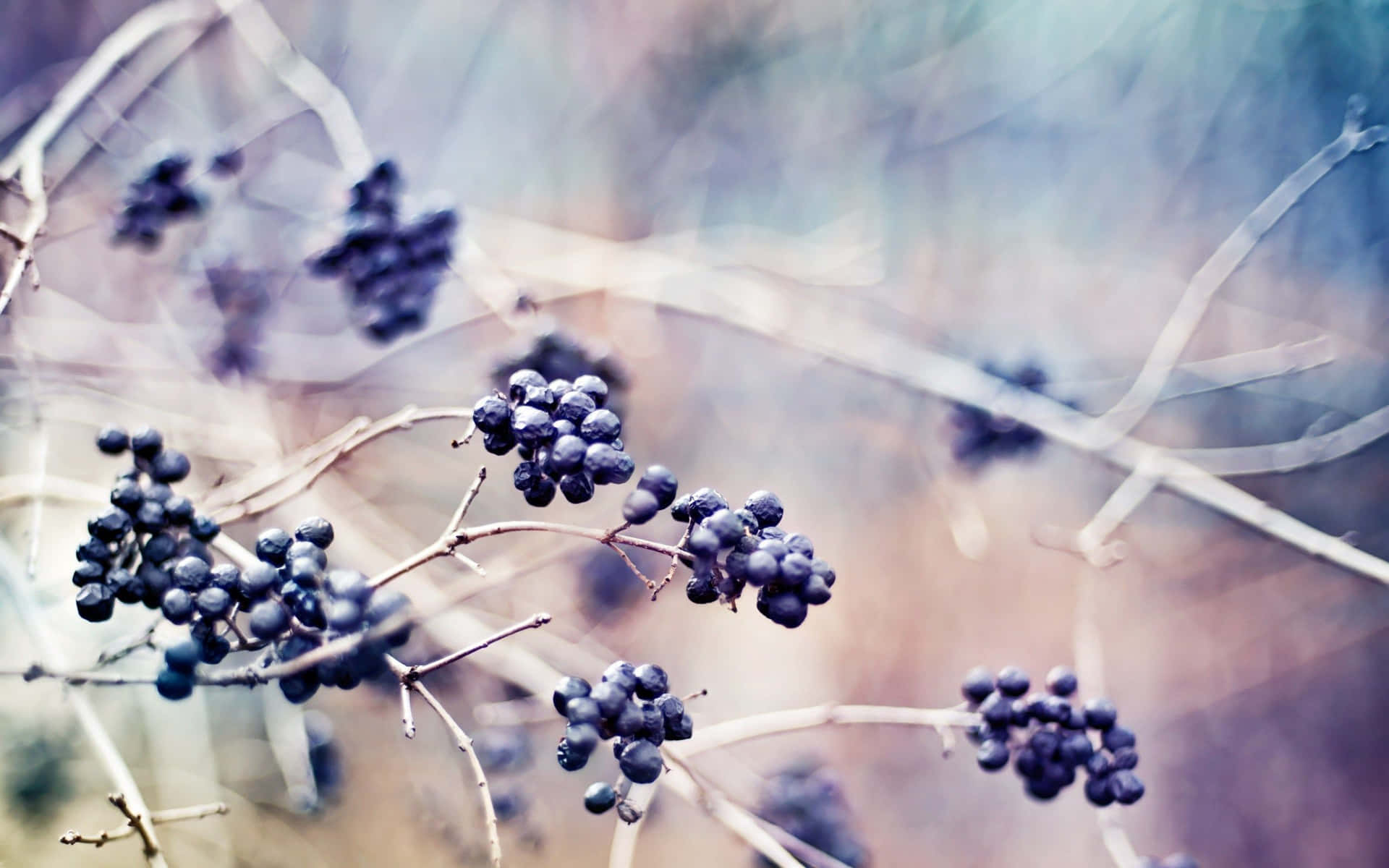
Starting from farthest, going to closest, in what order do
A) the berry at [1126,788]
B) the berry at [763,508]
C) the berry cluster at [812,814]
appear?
the berry cluster at [812,814]
the berry at [1126,788]
the berry at [763,508]

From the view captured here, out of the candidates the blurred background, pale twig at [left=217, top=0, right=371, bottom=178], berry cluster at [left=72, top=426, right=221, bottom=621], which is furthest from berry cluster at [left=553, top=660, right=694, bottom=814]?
pale twig at [left=217, top=0, right=371, bottom=178]

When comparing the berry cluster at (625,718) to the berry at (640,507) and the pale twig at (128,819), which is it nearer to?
the berry at (640,507)

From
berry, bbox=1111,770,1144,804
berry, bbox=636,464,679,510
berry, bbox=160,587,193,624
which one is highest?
berry, bbox=636,464,679,510

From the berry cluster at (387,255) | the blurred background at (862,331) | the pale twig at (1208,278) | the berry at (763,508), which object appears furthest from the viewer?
the blurred background at (862,331)

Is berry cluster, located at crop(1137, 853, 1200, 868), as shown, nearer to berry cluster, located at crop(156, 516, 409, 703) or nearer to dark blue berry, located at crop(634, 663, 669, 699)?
dark blue berry, located at crop(634, 663, 669, 699)

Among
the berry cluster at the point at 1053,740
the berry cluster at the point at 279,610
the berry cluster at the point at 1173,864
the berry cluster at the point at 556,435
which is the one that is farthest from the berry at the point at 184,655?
the berry cluster at the point at 1173,864

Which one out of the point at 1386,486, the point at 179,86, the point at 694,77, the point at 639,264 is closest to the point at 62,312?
the point at 179,86
